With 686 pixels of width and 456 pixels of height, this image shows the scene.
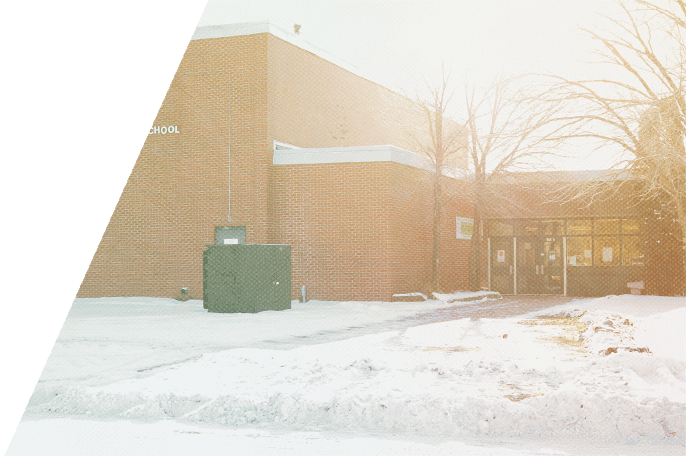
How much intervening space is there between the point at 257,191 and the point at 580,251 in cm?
1248

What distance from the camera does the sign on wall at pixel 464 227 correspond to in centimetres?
2836

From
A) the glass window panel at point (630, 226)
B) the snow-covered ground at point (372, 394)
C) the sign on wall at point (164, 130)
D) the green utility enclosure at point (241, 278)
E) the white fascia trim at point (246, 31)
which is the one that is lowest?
the snow-covered ground at point (372, 394)

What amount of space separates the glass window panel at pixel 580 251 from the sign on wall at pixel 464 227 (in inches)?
149

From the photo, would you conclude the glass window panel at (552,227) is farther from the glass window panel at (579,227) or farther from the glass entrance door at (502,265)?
the glass entrance door at (502,265)

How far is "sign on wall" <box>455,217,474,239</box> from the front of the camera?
28359 mm

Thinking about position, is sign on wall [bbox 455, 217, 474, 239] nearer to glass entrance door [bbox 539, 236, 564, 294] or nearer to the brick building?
glass entrance door [bbox 539, 236, 564, 294]

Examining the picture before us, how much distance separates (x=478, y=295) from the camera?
25.6m

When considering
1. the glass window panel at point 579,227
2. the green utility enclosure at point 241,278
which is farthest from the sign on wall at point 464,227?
the green utility enclosure at point 241,278

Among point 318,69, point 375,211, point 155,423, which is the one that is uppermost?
point 318,69

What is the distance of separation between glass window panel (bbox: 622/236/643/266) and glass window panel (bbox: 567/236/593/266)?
1.16 metres

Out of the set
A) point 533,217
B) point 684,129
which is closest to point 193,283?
point 533,217

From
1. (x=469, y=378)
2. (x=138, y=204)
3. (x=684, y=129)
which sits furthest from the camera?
(x=138, y=204)

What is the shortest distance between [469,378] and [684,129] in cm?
861

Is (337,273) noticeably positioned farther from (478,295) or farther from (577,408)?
(577,408)
